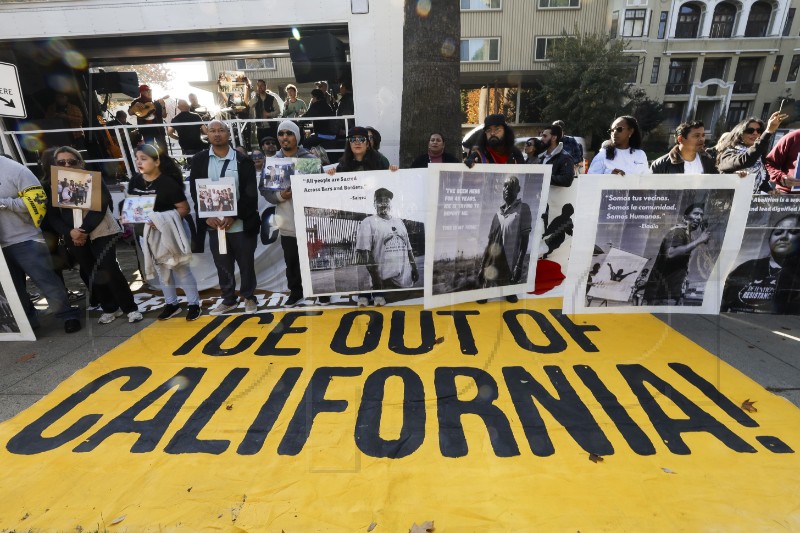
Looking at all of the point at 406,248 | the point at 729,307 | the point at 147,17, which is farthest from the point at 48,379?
the point at 729,307

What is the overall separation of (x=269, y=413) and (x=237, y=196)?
7.29ft

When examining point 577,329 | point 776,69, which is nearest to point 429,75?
point 577,329

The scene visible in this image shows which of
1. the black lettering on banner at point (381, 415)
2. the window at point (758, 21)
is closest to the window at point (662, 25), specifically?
the window at point (758, 21)

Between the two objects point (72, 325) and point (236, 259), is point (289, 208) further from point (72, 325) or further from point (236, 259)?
point (72, 325)

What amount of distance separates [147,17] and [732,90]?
39.9 meters

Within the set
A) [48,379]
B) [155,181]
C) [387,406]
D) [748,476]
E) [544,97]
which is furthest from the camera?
[544,97]

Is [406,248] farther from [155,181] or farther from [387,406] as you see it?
[155,181]

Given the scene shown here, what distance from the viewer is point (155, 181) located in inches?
154

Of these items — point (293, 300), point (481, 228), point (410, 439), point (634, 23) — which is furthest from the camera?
point (634, 23)

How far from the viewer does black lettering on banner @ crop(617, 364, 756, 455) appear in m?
2.29

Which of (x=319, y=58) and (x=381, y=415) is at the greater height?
(x=319, y=58)

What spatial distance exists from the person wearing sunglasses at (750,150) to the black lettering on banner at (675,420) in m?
2.47

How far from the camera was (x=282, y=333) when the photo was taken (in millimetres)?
3787

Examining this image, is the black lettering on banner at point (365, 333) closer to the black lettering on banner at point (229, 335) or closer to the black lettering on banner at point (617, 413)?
the black lettering on banner at point (229, 335)
